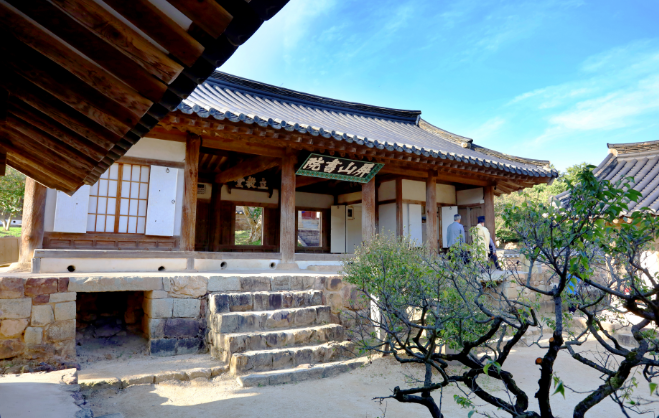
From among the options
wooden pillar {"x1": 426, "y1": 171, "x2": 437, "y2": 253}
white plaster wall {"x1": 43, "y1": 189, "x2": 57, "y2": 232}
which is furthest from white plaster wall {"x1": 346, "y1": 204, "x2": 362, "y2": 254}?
white plaster wall {"x1": 43, "y1": 189, "x2": 57, "y2": 232}

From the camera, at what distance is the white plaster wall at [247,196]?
36.4 feet

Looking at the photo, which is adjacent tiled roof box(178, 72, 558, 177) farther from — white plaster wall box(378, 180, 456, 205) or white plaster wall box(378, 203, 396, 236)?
white plaster wall box(378, 203, 396, 236)

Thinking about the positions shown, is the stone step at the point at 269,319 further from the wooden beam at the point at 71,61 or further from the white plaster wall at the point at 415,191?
the white plaster wall at the point at 415,191

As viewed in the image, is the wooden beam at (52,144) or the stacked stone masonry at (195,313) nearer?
the wooden beam at (52,144)

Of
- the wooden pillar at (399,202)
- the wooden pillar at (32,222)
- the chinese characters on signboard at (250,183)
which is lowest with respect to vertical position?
the wooden pillar at (32,222)

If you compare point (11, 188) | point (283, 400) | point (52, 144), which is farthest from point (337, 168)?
point (11, 188)

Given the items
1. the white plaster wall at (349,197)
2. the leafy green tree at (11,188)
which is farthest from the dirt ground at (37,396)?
the leafy green tree at (11,188)

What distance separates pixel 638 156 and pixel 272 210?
11.3 metres

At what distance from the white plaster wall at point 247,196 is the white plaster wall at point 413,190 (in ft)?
12.3

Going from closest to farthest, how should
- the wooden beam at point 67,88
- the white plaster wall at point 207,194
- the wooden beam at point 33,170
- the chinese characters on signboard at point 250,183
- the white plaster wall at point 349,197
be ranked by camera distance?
1. the wooden beam at point 67,88
2. the wooden beam at point 33,170
3. the white plaster wall at point 207,194
4. the chinese characters on signboard at point 250,183
5. the white plaster wall at point 349,197

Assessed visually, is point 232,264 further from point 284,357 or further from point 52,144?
point 52,144

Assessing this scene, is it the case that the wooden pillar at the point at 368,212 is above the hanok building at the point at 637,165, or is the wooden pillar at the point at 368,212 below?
below

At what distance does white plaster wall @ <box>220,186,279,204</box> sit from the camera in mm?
11086

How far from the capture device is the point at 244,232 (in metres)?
25.1
